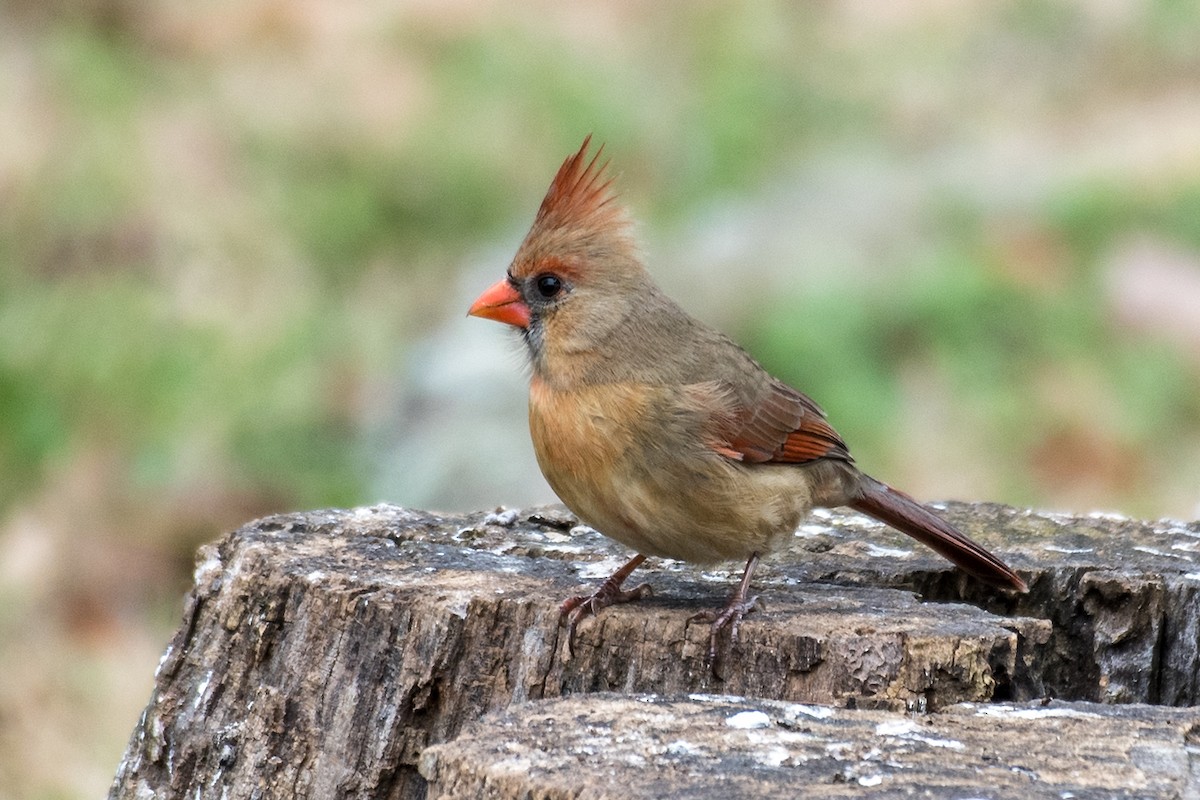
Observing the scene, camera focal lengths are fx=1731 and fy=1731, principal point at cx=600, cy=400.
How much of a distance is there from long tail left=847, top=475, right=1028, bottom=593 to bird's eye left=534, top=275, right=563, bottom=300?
78 centimetres

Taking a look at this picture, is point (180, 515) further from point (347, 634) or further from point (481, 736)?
point (481, 736)

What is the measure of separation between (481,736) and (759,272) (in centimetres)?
486

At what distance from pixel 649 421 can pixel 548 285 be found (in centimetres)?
41

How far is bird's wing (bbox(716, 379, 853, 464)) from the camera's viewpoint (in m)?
3.38

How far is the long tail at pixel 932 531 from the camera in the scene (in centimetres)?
342

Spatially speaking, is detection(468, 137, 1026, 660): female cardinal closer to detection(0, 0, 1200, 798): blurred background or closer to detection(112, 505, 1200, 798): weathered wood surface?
detection(112, 505, 1200, 798): weathered wood surface

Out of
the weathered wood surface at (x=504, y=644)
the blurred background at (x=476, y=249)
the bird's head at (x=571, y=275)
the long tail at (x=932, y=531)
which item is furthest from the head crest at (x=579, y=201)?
the long tail at (x=932, y=531)

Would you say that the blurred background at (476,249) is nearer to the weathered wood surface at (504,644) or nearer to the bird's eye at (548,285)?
the bird's eye at (548,285)

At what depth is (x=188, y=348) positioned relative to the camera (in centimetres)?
643

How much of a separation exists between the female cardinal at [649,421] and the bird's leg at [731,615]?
0.01 meters

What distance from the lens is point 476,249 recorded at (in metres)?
7.69

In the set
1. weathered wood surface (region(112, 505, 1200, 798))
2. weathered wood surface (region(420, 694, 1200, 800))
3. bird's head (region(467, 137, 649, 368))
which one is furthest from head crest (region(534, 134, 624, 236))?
weathered wood surface (region(420, 694, 1200, 800))

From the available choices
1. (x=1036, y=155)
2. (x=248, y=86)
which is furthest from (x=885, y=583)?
(x=248, y=86)

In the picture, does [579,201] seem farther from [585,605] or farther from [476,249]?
[476,249]
